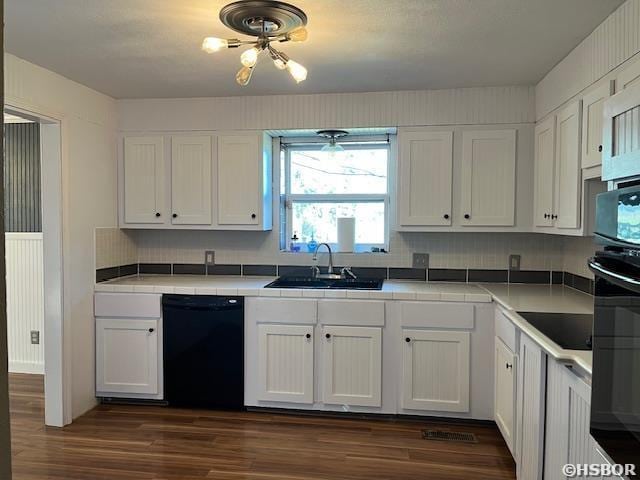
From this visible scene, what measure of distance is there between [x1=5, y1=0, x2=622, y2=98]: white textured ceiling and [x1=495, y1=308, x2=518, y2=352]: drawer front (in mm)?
1486

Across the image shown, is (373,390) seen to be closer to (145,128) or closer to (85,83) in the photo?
(145,128)

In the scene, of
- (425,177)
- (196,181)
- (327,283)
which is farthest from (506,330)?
(196,181)

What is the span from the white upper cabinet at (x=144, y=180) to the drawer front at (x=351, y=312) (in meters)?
1.47

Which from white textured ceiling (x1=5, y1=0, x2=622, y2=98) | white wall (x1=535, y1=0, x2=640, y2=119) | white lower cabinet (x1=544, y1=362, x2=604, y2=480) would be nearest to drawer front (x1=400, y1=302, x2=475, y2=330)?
white lower cabinet (x1=544, y1=362, x2=604, y2=480)

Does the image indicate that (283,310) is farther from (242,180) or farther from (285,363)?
(242,180)

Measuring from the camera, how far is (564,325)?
97.9 inches

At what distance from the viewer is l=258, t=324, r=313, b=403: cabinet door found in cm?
339

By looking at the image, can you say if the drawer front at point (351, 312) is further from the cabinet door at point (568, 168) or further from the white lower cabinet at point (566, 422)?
the white lower cabinet at point (566, 422)

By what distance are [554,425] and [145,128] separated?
3.34m

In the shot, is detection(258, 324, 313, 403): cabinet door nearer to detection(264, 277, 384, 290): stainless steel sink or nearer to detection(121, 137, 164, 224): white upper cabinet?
detection(264, 277, 384, 290): stainless steel sink

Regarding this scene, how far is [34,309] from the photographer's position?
4344 millimetres

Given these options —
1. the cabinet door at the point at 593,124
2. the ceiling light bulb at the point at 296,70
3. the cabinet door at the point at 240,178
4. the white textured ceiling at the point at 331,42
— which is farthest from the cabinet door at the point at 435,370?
the ceiling light bulb at the point at 296,70

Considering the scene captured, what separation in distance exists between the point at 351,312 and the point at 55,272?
196cm

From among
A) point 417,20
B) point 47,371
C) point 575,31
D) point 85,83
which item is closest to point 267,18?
point 417,20
